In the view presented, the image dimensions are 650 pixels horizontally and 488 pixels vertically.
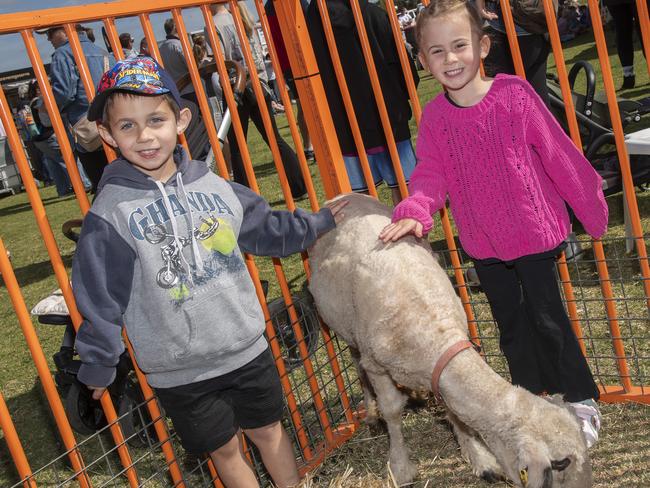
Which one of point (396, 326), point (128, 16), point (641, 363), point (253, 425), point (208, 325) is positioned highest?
point (128, 16)

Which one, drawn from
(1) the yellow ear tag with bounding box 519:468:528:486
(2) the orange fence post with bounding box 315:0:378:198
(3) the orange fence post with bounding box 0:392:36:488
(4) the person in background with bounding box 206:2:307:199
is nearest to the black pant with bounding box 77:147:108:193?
(4) the person in background with bounding box 206:2:307:199

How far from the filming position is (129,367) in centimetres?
398

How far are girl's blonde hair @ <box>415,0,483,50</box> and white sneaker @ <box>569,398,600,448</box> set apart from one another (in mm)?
1783

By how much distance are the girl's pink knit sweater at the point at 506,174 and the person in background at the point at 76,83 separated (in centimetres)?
236

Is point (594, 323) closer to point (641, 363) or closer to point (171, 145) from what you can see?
point (641, 363)

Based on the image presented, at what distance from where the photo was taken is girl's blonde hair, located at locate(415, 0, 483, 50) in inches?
112

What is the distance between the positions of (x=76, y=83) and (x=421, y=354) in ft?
17.6

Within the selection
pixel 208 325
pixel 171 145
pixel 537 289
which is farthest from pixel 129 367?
pixel 537 289

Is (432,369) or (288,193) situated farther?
(288,193)

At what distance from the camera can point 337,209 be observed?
3.31 meters

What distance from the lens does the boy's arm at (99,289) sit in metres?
2.49

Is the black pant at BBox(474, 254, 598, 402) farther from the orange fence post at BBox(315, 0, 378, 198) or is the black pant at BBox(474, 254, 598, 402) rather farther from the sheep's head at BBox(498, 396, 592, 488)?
the orange fence post at BBox(315, 0, 378, 198)

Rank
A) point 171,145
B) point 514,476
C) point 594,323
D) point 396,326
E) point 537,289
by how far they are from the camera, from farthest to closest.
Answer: point 594,323 → point 537,289 → point 396,326 → point 171,145 → point 514,476

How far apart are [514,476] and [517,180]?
121 cm
